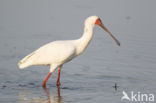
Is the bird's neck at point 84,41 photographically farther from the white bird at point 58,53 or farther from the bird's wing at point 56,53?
the bird's wing at point 56,53

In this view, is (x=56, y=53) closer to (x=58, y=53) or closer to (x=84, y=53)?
(x=58, y=53)

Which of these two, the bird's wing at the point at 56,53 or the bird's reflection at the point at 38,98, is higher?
the bird's wing at the point at 56,53

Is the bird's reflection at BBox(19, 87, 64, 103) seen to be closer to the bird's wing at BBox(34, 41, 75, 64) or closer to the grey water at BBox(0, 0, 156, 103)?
the grey water at BBox(0, 0, 156, 103)

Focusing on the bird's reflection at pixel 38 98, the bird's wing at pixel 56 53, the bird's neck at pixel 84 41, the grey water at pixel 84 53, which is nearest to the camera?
the bird's reflection at pixel 38 98

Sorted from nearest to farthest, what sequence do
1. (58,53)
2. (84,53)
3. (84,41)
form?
(58,53)
(84,41)
(84,53)

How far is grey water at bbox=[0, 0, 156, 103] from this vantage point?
10094mm

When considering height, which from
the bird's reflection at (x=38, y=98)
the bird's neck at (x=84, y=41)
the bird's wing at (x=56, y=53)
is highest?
the bird's neck at (x=84, y=41)

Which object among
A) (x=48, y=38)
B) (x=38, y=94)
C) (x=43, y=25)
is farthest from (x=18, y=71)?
(x=43, y=25)

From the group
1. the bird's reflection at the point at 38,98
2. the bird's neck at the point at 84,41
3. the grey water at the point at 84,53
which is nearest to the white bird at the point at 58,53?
the bird's neck at the point at 84,41

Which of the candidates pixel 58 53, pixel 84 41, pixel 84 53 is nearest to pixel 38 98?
pixel 58 53

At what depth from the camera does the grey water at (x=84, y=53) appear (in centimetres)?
1009

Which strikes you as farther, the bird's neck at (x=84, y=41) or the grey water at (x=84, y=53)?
the bird's neck at (x=84, y=41)

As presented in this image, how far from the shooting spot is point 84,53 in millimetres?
14000

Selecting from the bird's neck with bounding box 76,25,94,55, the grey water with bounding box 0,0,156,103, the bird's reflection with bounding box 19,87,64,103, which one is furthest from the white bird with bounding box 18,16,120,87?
the bird's reflection with bounding box 19,87,64,103
